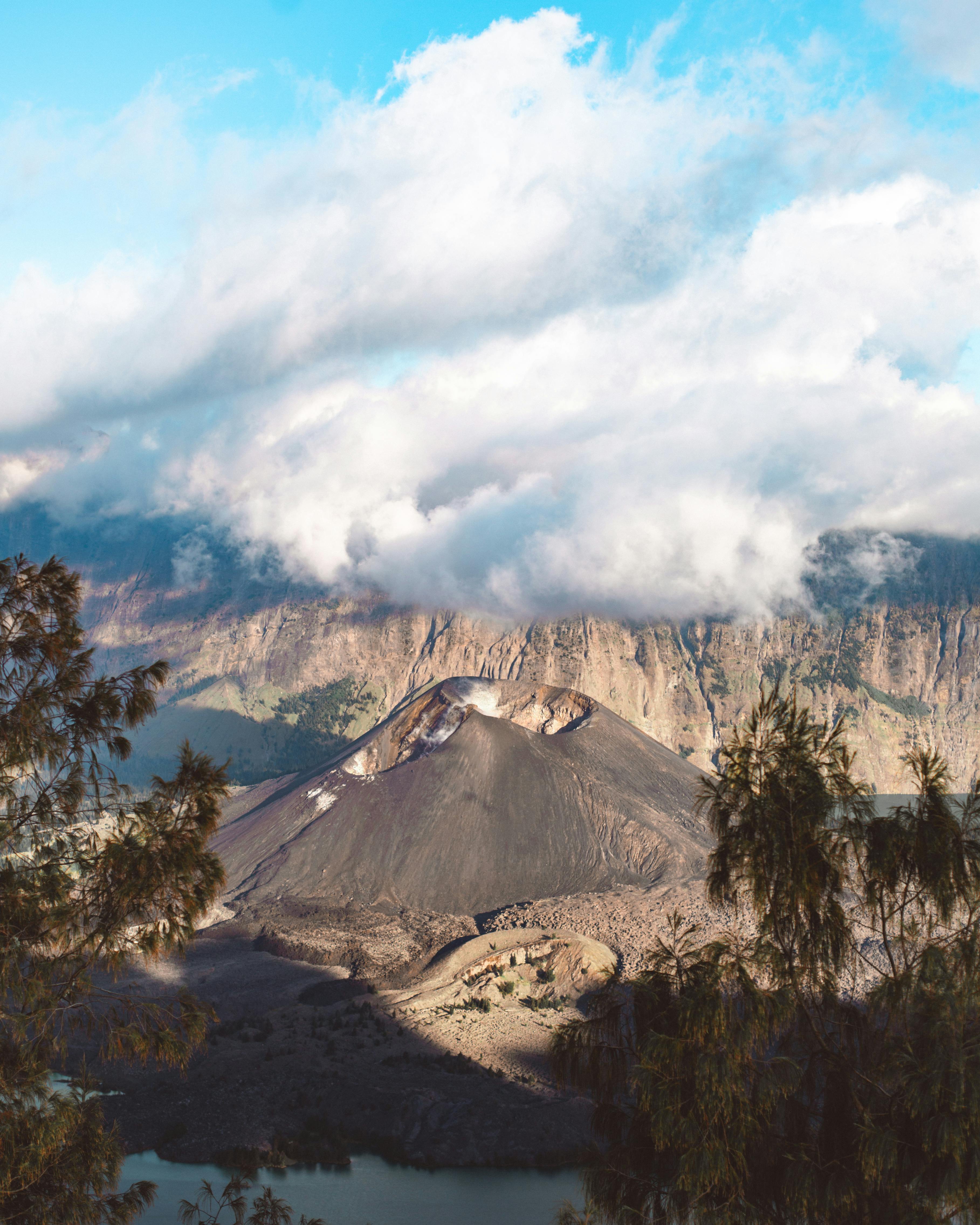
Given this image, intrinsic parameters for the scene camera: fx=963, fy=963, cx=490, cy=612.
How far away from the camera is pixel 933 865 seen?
13.0m

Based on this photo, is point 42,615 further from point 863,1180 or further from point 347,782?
point 347,782

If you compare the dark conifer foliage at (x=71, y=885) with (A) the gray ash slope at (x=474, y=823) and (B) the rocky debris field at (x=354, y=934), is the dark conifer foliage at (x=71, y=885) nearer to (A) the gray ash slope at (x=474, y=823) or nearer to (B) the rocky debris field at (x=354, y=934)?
(B) the rocky debris field at (x=354, y=934)

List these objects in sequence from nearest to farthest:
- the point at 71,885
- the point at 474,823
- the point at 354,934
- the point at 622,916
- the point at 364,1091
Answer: the point at 71,885 → the point at 364,1091 → the point at 622,916 → the point at 354,934 → the point at 474,823

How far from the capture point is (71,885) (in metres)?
13.9

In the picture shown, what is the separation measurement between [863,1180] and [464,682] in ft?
335

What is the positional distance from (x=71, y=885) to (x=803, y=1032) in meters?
10.6

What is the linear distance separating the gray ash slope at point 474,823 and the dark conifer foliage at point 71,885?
6492 cm

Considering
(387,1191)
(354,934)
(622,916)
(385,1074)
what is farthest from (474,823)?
(387,1191)

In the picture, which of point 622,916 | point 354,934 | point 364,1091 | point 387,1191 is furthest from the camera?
point 354,934

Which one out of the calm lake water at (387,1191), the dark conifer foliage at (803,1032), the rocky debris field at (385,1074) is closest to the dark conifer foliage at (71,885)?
the dark conifer foliage at (803,1032)

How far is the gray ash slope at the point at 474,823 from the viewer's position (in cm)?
8050

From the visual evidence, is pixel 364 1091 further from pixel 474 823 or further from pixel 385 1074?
pixel 474 823

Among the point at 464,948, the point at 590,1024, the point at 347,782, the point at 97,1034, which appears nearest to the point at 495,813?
the point at 347,782

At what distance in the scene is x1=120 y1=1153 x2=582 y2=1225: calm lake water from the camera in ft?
115
